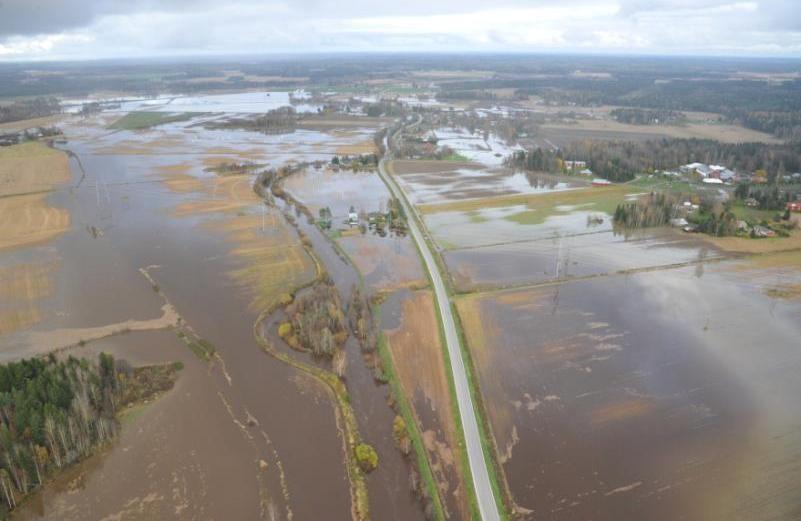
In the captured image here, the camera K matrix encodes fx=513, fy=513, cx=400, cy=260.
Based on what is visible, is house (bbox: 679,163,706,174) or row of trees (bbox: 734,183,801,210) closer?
row of trees (bbox: 734,183,801,210)

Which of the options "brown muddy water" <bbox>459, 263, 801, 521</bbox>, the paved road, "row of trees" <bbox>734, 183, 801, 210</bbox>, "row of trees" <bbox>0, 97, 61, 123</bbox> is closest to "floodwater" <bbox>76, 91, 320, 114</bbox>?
"row of trees" <bbox>0, 97, 61, 123</bbox>

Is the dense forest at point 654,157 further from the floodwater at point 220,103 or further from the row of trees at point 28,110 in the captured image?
the row of trees at point 28,110

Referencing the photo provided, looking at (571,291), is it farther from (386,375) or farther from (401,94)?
(401,94)

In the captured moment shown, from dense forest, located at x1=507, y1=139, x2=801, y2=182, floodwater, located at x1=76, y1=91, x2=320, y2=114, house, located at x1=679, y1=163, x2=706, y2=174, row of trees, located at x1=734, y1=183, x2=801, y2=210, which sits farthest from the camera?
floodwater, located at x1=76, y1=91, x2=320, y2=114

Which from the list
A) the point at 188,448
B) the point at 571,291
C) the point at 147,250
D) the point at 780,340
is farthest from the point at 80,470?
the point at 780,340

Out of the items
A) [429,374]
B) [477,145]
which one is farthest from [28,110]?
[429,374]

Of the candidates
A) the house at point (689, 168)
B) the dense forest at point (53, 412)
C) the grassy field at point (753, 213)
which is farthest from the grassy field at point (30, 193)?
the house at point (689, 168)

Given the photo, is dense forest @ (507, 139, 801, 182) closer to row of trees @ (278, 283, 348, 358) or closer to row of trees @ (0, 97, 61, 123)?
row of trees @ (278, 283, 348, 358)

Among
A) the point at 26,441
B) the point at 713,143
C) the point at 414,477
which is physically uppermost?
the point at 713,143
